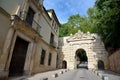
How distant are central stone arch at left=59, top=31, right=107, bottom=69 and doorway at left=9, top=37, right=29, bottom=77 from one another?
38.8 feet

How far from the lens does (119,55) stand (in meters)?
10.5

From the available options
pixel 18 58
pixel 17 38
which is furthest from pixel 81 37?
pixel 18 58

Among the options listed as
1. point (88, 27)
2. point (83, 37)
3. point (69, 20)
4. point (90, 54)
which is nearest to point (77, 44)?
point (83, 37)

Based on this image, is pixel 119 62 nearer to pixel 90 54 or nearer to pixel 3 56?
pixel 90 54

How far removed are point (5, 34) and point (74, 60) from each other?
1494 cm

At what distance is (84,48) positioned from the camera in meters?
19.3

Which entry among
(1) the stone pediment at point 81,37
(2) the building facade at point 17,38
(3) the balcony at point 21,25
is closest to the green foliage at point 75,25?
(1) the stone pediment at point 81,37

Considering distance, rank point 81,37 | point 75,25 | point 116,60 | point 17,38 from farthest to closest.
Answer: point 75,25, point 81,37, point 116,60, point 17,38

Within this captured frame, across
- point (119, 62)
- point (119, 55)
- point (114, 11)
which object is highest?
point (114, 11)

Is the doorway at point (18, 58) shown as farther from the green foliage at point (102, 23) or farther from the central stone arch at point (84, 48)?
the central stone arch at point (84, 48)

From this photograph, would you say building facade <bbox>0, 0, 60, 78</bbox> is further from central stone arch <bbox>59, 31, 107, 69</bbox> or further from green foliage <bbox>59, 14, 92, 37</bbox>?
green foliage <bbox>59, 14, 92, 37</bbox>

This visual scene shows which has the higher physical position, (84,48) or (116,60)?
(84,48)

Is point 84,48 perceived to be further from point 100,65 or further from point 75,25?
point 75,25

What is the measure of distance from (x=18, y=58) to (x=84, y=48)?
533 inches
